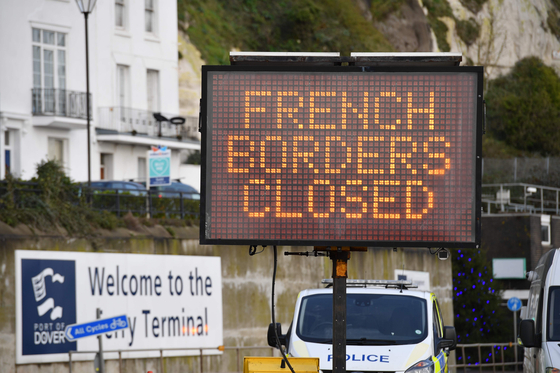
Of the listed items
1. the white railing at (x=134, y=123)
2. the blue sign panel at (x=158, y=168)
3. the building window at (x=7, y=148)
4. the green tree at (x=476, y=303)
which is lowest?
the green tree at (x=476, y=303)

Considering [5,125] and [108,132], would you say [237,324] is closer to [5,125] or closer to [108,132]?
[5,125]

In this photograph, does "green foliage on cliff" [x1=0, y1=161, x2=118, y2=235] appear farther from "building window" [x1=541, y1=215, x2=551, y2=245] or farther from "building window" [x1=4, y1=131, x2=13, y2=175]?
"building window" [x1=541, y1=215, x2=551, y2=245]

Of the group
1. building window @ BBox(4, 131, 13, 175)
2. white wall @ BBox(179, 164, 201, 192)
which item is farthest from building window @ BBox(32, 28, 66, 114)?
white wall @ BBox(179, 164, 201, 192)

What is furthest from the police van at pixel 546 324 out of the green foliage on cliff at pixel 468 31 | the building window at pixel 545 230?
the green foliage on cliff at pixel 468 31

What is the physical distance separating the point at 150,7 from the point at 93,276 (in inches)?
1056

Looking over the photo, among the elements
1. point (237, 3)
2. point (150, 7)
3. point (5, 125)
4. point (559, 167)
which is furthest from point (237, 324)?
point (237, 3)

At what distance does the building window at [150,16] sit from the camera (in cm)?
4530

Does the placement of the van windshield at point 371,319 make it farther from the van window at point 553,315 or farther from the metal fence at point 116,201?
the metal fence at point 116,201

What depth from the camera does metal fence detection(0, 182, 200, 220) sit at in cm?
2073

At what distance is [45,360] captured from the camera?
19.2 meters

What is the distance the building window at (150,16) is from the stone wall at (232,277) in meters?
19.4

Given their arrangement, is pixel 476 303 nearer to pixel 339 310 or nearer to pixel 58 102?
pixel 58 102

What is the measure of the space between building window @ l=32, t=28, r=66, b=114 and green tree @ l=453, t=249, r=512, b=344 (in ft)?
56.9

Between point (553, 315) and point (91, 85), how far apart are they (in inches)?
1280
